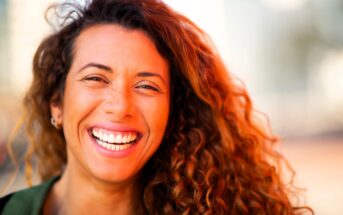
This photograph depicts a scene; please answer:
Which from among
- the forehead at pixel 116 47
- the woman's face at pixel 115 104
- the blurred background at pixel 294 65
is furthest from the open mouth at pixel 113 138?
the blurred background at pixel 294 65

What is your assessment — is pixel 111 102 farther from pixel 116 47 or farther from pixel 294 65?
pixel 294 65

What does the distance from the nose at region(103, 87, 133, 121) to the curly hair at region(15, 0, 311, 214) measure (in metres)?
0.31

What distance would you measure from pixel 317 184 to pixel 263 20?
3915 mm

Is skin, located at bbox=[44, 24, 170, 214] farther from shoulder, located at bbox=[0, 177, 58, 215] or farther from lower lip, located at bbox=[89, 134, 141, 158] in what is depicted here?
shoulder, located at bbox=[0, 177, 58, 215]

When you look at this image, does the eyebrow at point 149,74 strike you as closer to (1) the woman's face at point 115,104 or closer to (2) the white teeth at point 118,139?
(1) the woman's face at point 115,104

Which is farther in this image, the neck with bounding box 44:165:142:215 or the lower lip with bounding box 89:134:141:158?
the neck with bounding box 44:165:142:215

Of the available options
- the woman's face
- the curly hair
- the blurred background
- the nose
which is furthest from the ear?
the blurred background

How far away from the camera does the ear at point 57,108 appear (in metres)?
2.68

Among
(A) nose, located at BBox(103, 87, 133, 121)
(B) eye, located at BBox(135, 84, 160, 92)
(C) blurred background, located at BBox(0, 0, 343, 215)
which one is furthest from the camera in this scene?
(C) blurred background, located at BBox(0, 0, 343, 215)

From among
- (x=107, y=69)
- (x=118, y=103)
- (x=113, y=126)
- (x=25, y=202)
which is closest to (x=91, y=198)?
(x=25, y=202)

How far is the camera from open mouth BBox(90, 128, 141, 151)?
7.93 ft

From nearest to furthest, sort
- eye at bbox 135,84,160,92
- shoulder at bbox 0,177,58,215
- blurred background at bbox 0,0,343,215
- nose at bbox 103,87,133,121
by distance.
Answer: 1. nose at bbox 103,87,133,121
2. eye at bbox 135,84,160,92
3. shoulder at bbox 0,177,58,215
4. blurred background at bbox 0,0,343,215

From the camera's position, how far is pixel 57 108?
2.71 metres

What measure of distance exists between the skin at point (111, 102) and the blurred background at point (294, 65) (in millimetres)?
4571
